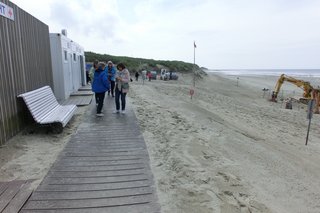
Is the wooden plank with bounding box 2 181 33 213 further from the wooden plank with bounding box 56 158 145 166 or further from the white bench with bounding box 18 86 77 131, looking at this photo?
the white bench with bounding box 18 86 77 131

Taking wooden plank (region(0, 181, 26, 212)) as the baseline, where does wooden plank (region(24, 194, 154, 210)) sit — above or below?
below

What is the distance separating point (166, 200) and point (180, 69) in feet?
195

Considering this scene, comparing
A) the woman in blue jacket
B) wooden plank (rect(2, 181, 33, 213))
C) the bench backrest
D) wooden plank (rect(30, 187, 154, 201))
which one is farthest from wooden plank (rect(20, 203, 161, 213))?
the woman in blue jacket

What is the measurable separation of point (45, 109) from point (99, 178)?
4212 millimetres

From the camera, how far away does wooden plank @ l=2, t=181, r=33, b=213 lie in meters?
3.86

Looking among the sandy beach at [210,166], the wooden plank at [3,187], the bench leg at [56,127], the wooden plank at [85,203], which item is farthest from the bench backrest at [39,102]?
the wooden plank at [85,203]

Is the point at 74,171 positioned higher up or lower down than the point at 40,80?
lower down

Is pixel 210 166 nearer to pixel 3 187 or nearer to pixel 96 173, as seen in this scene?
pixel 96 173

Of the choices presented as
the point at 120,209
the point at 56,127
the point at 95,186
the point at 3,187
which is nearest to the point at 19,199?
the point at 3,187

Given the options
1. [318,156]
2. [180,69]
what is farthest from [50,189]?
[180,69]

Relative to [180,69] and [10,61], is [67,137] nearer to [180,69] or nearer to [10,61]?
[10,61]

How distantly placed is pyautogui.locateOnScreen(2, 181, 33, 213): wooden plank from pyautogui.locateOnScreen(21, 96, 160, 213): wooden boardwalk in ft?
Result: 0.27

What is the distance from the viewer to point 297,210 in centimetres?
463

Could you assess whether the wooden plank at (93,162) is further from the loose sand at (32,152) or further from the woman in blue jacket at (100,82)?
the woman in blue jacket at (100,82)
